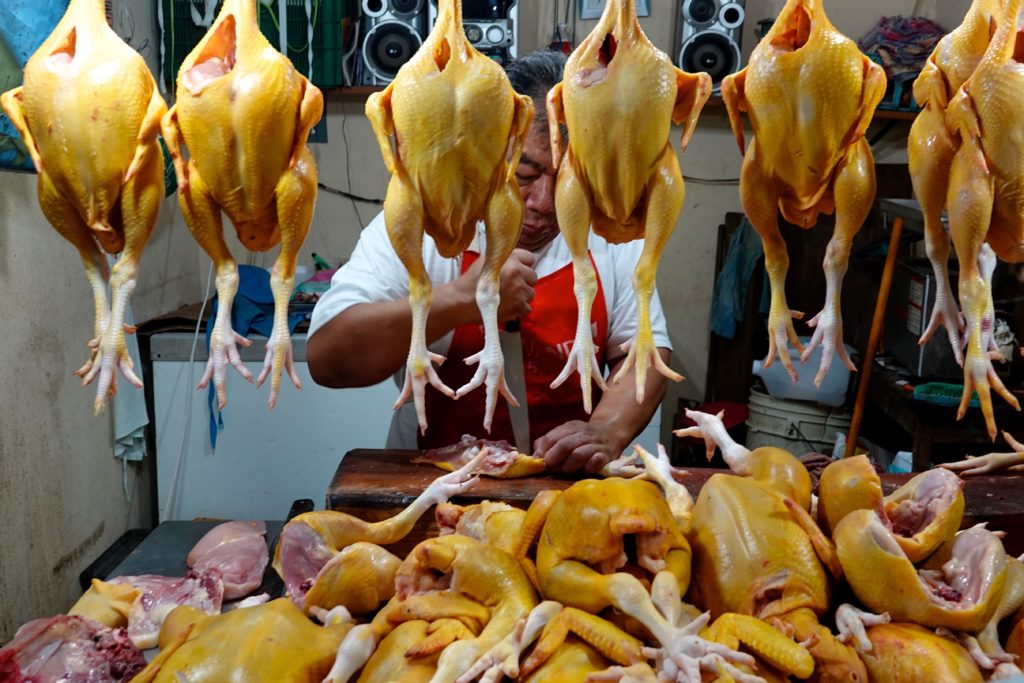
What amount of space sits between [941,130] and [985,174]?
0.11m

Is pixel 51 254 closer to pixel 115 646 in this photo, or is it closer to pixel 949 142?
pixel 115 646

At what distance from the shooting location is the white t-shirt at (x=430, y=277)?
2.57 meters

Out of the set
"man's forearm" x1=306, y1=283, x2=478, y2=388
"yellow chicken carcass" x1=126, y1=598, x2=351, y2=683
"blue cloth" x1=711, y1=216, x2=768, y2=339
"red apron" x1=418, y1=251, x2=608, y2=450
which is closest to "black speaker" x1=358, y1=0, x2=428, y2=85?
"blue cloth" x1=711, y1=216, x2=768, y2=339

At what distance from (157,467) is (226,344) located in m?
3.40

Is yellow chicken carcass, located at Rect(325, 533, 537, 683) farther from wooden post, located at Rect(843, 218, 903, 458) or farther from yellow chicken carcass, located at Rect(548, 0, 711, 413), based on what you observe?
wooden post, located at Rect(843, 218, 903, 458)

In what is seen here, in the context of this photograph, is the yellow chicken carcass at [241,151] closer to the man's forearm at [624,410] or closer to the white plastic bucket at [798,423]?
the man's forearm at [624,410]

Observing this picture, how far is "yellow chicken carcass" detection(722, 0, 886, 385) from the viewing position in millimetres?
1302

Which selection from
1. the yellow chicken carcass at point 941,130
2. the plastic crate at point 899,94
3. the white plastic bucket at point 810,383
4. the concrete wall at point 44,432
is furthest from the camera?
the plastic crate at point 899,94

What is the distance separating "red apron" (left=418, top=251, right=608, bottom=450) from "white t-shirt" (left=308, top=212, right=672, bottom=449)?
0.18 feet

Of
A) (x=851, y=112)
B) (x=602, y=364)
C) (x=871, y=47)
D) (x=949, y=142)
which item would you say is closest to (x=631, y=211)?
(x=851, y=112)

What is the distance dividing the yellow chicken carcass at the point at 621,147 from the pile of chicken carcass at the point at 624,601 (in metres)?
0.29

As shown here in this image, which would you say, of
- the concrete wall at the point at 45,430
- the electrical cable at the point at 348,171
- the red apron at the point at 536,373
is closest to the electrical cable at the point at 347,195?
the electrical cable at the point at 348,171

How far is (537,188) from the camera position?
7.87ft

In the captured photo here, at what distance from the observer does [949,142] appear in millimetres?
1400
